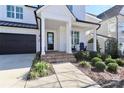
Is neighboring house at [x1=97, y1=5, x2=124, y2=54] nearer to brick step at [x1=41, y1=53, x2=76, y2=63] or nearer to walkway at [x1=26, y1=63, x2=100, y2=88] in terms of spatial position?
brick step at [x1=41, y1=53, x2=76, y2=63]

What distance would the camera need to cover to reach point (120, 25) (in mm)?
21141

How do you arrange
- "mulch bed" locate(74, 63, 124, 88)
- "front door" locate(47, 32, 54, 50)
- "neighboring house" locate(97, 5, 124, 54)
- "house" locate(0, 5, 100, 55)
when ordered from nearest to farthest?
1. "mulch bed" locate(74, 63, 124, 88)
2. "house" locate(0, 5, 100, 55)
3. "front door" locate(47, 32, 54, 50)
4. "neighboring house" locate(97, 5, 124, 54)

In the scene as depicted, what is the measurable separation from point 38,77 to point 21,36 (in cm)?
1026

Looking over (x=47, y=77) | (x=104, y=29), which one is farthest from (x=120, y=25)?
(x=47, y=77)

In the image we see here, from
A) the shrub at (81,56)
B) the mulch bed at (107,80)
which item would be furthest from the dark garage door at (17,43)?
the mulch bed at (107,80)

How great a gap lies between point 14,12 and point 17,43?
3.85 metres

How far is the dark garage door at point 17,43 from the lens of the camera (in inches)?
619

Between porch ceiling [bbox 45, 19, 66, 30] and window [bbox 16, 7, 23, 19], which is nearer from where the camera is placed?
porch ceiling [bbox 45, 19, 66, 30]

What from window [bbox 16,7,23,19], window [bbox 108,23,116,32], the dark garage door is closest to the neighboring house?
window [bbox 108,23,116,32]

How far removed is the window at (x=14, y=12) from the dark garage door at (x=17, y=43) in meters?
2.82

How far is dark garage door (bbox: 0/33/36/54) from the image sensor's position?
15734mm

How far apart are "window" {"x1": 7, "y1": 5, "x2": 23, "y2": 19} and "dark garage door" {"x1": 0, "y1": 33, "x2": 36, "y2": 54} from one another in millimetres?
2823

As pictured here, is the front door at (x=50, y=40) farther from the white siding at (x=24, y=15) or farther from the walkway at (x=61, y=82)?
the walkway at (x=61, y=82)
